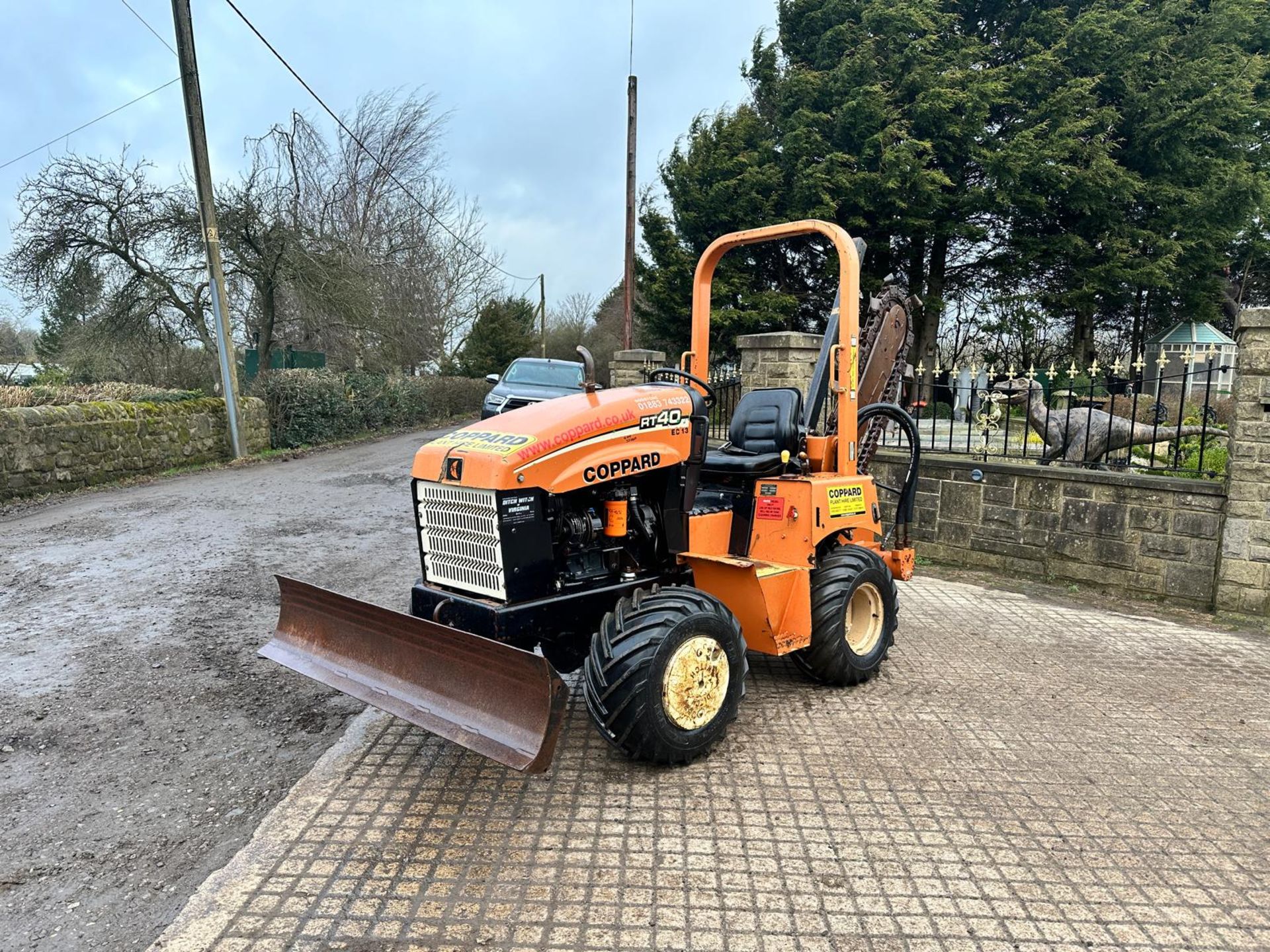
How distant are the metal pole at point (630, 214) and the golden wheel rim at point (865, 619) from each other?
13.1 metres

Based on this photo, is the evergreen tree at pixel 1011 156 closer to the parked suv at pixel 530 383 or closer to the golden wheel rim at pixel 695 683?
the parked suv at pixel 530 383

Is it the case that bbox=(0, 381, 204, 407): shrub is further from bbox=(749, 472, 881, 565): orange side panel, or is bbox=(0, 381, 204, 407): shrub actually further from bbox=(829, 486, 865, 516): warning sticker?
bbox=(829, 486, 865, 516): warning sticker

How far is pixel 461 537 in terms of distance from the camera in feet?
11.4

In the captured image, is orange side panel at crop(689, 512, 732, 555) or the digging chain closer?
orange side panel at crop(689, 512, 732, 555)

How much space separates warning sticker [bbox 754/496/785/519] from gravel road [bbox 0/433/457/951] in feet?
8.07

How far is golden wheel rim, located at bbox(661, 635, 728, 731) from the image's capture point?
10.7 feet

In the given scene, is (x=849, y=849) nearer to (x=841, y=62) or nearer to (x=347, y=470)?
(x=347, y=470)

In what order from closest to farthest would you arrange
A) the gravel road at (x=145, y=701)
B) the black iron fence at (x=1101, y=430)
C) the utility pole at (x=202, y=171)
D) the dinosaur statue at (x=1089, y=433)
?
the gravel road at (x=145, y=701)
the black iron fence at (x=1101, y=430)
the dinosaur statue at (x=1089, y=433)
the utility pole at (x=202, y=171)

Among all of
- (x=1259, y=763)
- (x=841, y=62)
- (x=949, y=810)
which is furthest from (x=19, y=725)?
(x=841, y=62)

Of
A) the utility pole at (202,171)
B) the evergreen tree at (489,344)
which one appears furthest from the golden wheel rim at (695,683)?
the evergreen tree at (489,344)

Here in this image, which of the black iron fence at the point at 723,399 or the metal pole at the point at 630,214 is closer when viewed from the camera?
the black iron fence at the point at 723,399

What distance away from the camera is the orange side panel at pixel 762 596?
3.89 meters

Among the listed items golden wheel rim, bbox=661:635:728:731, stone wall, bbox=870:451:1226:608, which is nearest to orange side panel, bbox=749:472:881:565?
golden wheel rim, bbox=661:635:728:731

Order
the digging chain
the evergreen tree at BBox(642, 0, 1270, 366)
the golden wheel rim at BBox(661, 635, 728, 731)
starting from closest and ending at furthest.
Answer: the golden wheel rim at BBox(661, 635, 728, 731) → the digging chain → the evergreen tree at BBox(642, 0, 1270, 366)
